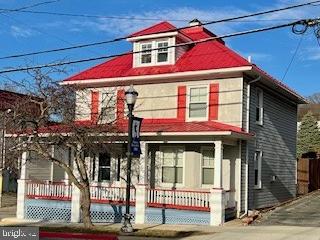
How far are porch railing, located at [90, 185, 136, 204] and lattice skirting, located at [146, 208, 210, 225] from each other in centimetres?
136

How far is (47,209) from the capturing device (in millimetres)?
25016

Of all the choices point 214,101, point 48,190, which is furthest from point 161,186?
point 48,190

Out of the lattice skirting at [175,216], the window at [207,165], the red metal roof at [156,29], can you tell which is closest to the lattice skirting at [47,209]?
the lattice skirting at [175,216]

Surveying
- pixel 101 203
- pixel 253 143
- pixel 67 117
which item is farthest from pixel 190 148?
pixel 67 117

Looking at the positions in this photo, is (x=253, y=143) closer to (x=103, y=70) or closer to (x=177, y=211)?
(x=177, y=211)

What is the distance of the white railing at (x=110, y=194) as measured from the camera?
23797 millimetres

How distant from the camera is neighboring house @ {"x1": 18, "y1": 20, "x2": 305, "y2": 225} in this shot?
22.4 m

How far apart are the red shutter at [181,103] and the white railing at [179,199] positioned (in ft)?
11.8

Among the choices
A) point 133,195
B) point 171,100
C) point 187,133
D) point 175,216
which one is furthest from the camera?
point 171,100

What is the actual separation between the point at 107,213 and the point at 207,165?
181 inches

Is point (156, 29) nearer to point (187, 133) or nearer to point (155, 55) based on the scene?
point (155, 55)

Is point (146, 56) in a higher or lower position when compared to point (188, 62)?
higher

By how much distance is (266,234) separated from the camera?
17.9m

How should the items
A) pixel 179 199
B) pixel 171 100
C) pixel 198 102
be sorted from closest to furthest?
1. pixel 179 199
2. pixel 198 102
3. pixel 171 100
